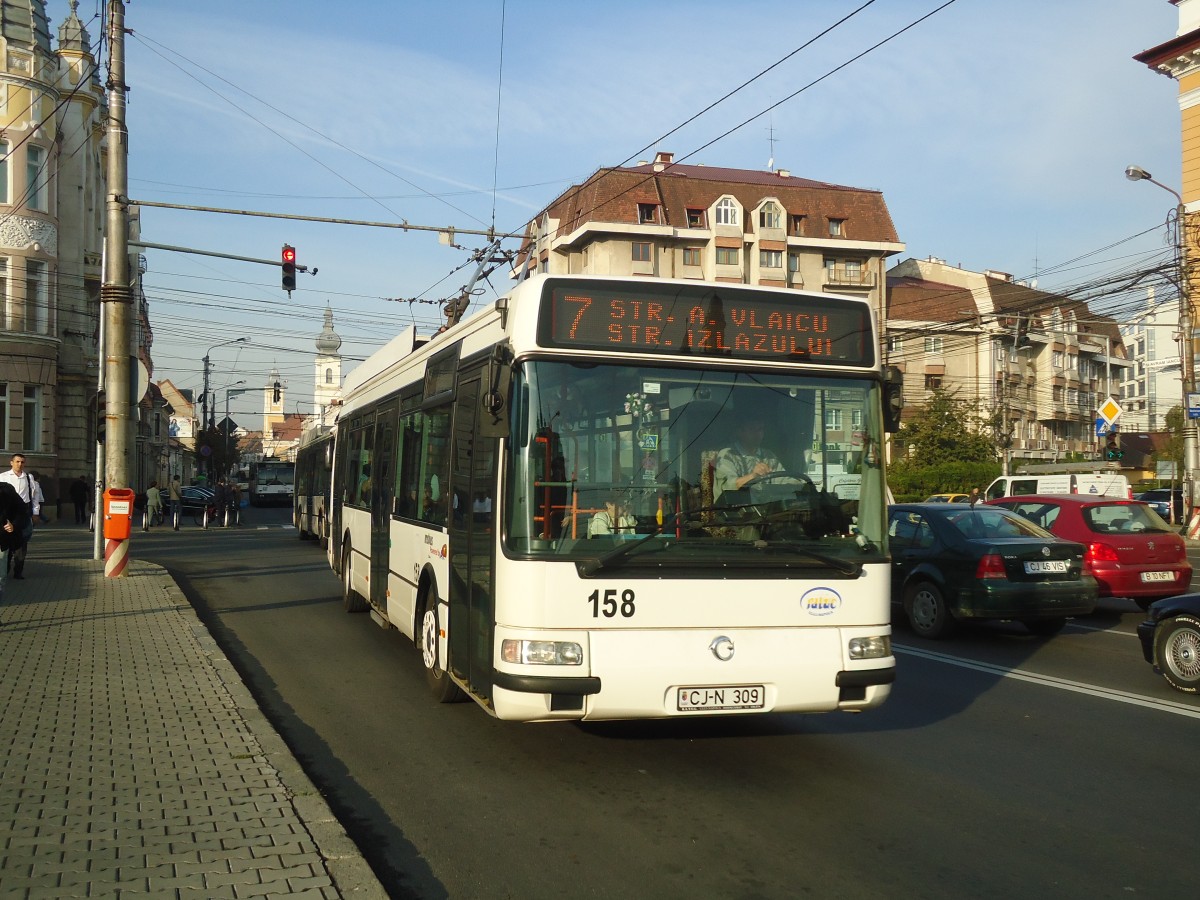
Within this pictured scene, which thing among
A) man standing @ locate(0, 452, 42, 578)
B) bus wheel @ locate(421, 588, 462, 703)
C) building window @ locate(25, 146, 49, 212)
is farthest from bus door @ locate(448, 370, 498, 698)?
building window @ locate(25, 146, 49, 212)

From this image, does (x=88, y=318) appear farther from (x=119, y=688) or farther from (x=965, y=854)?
(x=965, y=854)

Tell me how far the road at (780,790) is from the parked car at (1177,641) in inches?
6.9

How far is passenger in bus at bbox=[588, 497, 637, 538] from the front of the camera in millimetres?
6113

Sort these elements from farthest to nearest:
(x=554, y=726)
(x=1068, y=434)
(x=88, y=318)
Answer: (x=1068, y=434) < (x=88, y=318) < (x=554, y=726)

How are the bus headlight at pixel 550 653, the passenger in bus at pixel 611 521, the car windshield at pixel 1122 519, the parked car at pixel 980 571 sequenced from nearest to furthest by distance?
the bus headlight at pixel 550 653
the passenger in bus at pixel 611 521
the parked car at pixel 980 571
the car windshield at pixel 1122 519

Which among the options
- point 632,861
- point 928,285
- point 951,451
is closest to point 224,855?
point 632,861

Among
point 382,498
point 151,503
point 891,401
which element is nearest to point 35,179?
point 151,503

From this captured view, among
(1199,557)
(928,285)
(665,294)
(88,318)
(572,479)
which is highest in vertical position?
(928,285)

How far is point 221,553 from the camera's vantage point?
24906 mm

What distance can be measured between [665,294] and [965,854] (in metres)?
3.36

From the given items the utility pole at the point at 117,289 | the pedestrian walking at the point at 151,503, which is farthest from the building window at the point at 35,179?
the utility pole at the point at 117,289

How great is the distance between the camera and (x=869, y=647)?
21.2 ft

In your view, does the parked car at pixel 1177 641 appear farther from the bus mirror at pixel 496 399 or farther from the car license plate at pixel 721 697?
the bus mirror at pixel 496 399

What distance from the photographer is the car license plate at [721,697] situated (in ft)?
20.1
